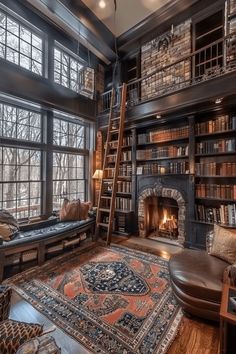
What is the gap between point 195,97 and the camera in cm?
335

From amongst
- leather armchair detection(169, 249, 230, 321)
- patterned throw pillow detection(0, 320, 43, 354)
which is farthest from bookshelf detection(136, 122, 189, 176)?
patterned throw pillow detection(0, 320, 43, 354)

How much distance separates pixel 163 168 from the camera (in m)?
4.08

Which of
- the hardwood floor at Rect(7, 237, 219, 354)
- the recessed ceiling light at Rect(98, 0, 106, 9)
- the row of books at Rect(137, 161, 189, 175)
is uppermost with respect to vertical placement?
the recessed ceiling light at Rect(98, 0, 106, 9)

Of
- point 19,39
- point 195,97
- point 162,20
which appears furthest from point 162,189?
point 19,39

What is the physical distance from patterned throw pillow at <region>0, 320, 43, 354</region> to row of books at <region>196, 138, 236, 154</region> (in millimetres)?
3502

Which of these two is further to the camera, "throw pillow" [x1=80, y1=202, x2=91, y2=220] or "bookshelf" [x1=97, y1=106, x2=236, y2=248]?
"throw pillow" [x1=80, y1=202, x2=91, y2=220]

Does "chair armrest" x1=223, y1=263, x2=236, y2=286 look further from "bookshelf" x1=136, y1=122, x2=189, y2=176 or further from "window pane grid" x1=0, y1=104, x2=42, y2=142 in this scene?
"window pane grid" x1=0, y1=104, x2=42, y2=142

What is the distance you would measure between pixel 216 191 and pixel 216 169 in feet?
1.31

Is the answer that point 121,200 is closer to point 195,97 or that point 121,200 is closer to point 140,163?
point 140,163

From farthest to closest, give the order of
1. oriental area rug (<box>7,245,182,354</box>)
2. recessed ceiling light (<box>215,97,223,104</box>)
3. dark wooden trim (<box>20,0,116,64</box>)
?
dark wooden trim (<box>20,0,116,64</box>) → recessed ceiling light (<box>215,97,223,104</box>) → oriental area rug (<box>7,245,182,354</box>)

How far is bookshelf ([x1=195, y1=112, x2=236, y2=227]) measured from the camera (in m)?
3.30

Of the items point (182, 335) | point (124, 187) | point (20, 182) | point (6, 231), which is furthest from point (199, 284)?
point (20, 182)

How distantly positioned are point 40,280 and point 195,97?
374cm

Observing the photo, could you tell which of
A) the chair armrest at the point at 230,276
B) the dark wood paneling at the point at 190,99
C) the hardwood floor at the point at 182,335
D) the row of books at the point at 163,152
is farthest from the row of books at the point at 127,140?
the hardwood floor at the point at 182,335
